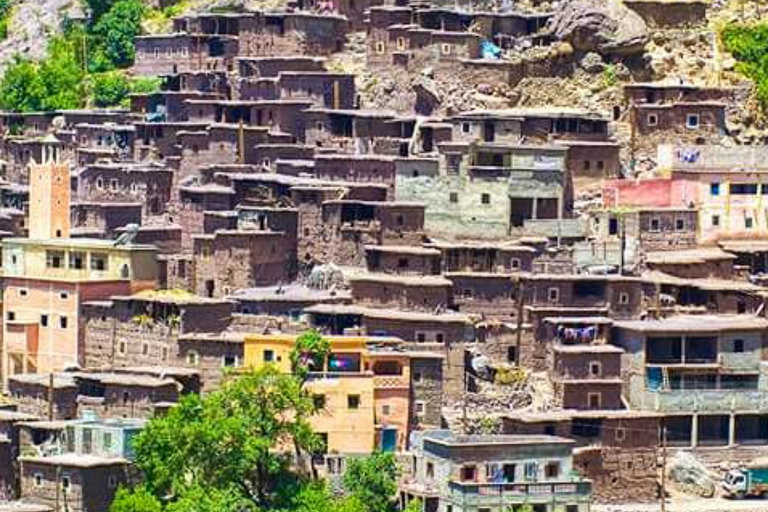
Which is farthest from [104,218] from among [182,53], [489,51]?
[489,51]

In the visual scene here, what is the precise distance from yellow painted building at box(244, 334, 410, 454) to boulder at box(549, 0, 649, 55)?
39.3 feet

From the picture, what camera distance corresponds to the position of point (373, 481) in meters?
55.1

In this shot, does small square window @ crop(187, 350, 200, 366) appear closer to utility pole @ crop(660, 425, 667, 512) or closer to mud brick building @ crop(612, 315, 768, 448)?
mud brick building @ crop(612, 315, 768, 448)

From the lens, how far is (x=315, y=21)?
227ft

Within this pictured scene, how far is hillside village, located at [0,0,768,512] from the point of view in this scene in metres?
56.5

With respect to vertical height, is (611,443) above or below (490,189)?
below

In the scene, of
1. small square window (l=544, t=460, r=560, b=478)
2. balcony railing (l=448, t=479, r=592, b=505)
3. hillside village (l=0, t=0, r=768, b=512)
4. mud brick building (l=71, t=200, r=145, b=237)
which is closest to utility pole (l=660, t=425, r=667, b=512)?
hillside village (l=0, t=0, r=768, b=512)

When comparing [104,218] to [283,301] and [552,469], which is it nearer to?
[283,301]

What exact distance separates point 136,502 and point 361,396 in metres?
4.74

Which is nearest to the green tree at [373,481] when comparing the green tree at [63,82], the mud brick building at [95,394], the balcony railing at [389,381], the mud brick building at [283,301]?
the balcony railing at [389,381]

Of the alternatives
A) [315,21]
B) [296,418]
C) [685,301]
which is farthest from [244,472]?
[315,21]

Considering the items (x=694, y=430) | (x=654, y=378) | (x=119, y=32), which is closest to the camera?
(x=654, y=378)

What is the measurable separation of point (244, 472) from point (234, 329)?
4.28 m

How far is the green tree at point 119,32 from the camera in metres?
76.4
